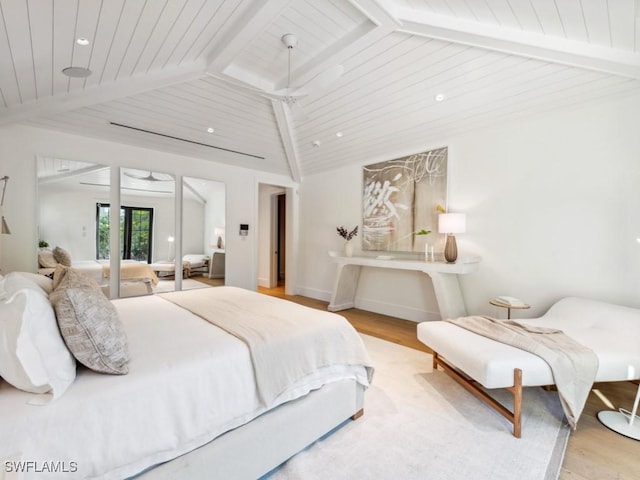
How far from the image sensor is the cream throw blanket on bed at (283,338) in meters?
1.54

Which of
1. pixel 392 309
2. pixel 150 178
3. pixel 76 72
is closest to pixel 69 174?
pixel 150 178

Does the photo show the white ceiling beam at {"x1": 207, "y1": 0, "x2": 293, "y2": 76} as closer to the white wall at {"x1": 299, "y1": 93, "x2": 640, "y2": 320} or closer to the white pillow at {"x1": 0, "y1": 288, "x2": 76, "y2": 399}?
the white pillow at {"x1": 0, "y1": 288, "x2": 76, "y2": 399}

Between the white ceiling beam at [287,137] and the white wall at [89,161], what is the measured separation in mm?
736

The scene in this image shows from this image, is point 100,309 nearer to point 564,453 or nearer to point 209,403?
point 209,403

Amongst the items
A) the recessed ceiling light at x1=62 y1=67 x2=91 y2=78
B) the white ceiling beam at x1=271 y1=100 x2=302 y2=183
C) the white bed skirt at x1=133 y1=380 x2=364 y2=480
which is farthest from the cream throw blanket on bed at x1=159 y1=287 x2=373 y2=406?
the white ceiling beam at x1=271 y1=100 x2=302 y2=183

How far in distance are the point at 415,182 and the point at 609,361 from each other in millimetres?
2827

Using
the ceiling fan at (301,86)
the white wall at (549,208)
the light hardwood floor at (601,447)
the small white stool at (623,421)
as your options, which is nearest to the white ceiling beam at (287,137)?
the ceiling fan at (301,86)

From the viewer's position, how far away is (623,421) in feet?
6.46

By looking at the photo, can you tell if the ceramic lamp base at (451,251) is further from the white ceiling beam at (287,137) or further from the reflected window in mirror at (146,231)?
the reflected window in mirror at (146,231)

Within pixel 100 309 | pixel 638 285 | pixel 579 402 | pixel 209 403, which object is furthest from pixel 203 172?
pixel 638 285

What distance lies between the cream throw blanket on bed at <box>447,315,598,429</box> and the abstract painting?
201 cm

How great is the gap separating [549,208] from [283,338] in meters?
3.17

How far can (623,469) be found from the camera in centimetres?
158

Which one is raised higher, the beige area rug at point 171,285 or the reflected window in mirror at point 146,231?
the reflected window in mirror at point 146,231
